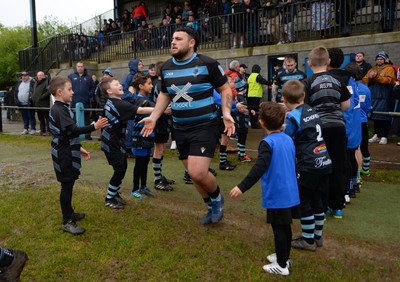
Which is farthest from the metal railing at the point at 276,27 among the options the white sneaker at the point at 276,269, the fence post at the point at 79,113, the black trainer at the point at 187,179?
the white sneaker at the point at 276,269

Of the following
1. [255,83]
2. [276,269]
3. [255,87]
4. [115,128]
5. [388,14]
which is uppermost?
[388,14]

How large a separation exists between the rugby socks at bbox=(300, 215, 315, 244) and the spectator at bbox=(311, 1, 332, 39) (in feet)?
28.7

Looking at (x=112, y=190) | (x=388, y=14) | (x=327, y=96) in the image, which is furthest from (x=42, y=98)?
(x=327, y=96)

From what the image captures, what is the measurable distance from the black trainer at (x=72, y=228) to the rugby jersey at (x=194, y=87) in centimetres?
154

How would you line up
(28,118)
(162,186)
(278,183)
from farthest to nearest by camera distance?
1. (28,118)
2. (162,186)
3. (278,183)

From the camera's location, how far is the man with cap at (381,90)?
29.0 feet

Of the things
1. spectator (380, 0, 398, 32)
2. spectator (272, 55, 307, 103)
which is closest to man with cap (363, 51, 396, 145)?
spectator (380, 0, 398, 32)

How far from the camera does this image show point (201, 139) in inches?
157

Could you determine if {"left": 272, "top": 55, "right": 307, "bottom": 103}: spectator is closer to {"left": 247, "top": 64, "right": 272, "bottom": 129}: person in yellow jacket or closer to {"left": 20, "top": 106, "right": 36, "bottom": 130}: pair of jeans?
{"left": 247, "top": 64, "right": 272, "bottom": 129}: person in yellow jacket

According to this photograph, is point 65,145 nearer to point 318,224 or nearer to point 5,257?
point 5,257

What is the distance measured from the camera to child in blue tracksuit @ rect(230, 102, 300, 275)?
10.4 ft

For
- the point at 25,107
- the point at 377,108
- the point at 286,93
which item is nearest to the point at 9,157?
the point at 25,107

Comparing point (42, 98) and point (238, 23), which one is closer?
point (42, 98)

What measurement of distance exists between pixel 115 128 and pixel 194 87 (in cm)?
134
